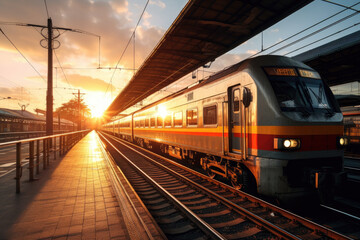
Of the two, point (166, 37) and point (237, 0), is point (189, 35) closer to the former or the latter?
point (166, 37)

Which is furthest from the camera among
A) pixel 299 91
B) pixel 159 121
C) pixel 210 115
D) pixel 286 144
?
pixel 159 121

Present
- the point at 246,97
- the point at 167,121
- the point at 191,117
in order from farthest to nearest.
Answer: the point at 167,121 < the point at 191,117 < the point at 246,97

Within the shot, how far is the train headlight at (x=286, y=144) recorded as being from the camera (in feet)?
14.5

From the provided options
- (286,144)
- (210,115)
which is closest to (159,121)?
(210,115)

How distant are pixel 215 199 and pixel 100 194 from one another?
9.35 ft

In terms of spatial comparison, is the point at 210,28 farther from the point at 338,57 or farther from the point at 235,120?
the point at 338,57

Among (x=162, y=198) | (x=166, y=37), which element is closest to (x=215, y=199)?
(x=162, y=198)

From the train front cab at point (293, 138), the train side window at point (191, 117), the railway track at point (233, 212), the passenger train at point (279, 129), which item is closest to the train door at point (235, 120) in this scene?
the passenger train at point (279, 129)

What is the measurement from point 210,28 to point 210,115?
17.1 ft

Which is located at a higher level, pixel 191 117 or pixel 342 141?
pixel 191 117

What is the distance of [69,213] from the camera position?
164 inches

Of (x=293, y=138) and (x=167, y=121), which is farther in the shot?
(x=167, y=121)

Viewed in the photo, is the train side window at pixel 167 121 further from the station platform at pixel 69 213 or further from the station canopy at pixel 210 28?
the station platform at pixel 69 213

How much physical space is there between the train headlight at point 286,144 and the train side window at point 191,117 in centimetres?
386
